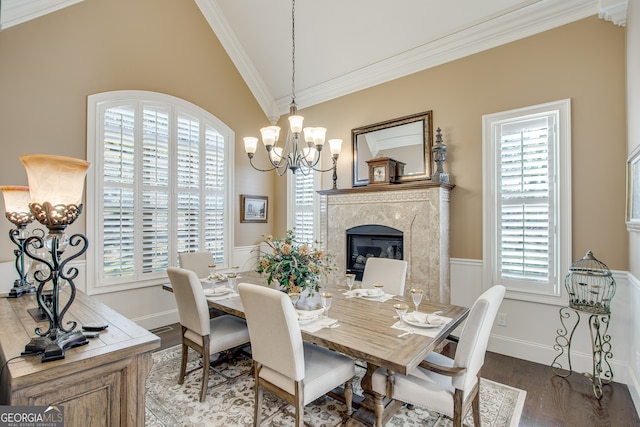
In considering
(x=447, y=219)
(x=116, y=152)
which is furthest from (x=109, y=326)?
(x=447, y=219)

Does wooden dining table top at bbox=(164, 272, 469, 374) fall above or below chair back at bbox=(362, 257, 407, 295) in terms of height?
below

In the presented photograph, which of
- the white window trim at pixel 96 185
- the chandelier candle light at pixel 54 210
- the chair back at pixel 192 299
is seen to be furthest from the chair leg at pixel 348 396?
the white window trim at pixel 96 185

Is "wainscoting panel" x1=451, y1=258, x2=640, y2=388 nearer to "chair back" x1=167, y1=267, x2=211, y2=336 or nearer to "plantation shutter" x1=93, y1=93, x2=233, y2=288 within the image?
"chair back" x1=167, y1=267, x2=211, y2=336

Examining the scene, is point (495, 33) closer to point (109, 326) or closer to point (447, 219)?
point (447, 219)

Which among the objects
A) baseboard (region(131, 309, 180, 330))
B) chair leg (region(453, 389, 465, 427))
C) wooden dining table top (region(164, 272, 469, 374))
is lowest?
baseboard (region(131, 309, 180, 330))

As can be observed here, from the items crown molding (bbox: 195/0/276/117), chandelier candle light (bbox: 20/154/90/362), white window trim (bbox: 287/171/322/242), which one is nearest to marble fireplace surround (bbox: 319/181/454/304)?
white window trim (bbox: 287/171/322/242)

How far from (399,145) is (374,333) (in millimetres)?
2822

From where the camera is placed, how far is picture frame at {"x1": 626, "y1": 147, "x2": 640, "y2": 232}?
2254 millimetres

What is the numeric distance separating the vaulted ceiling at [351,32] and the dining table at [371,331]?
305 centimetres

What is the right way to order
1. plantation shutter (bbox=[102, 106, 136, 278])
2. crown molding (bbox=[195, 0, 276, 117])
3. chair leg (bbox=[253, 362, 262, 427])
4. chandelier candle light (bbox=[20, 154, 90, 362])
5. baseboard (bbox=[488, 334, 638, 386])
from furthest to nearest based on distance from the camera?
crown molding (bbox=[195, 0, 276, 117])
plantation shutter (bbox=[102, 106, 136, 278])
baseboard (bbox=[488, 334, 638, 386])
chair leg (bbox=[253, 362, 262, 427])
chandelier candle light (bbox=[20, 154, 90, 362])

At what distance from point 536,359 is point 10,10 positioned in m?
6.30

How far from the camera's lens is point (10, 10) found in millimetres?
3031

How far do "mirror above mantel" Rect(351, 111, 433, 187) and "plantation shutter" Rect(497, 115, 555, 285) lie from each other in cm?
84

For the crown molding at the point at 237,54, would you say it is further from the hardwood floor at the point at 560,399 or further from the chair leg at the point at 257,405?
the hardwood floor at the point at 560,399
